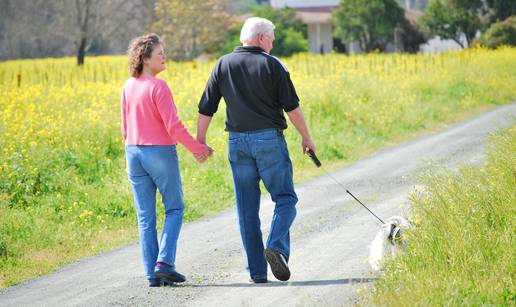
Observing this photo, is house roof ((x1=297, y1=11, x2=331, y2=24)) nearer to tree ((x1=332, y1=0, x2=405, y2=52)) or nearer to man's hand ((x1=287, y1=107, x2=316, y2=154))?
tree ((x1=332, y1=0, x2=405, y2=52))

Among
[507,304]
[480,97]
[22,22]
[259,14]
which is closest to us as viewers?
[507,304]

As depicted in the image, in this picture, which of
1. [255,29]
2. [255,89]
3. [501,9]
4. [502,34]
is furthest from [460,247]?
[501,9]

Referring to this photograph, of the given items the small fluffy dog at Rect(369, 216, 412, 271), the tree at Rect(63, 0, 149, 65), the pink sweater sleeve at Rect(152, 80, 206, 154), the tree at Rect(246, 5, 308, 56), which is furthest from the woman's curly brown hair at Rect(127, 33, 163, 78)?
the tree at Rect(63, 0, 149, 65)

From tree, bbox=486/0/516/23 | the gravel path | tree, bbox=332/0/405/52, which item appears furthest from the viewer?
tree, bbox=332/0/405/52

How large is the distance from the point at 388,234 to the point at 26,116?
10.1m

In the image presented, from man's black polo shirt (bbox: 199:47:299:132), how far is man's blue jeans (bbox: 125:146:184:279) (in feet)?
1.98

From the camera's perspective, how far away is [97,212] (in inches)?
451

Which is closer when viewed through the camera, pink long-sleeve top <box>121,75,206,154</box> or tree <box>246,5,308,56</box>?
pink long-sleeve top <box>121,75,206,154</box>

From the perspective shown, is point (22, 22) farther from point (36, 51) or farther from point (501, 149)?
point (501, 149)

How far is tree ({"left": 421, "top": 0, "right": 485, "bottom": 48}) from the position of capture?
51781mm

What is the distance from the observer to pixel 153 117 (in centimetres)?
761

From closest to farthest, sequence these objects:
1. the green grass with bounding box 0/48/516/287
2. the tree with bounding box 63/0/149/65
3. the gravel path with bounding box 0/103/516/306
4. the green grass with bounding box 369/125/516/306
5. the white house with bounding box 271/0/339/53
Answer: the green grass with bounding box 369/125/516/306 < the gravel path with bounding box 0/103/516/306 < the green grass with bounding box 0/48/516/287 < the tree with bounding box 63/0/149/65 < the white house with bounding box 271/0/339/53

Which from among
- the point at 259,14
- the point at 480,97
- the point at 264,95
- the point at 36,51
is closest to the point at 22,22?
the point at 36,51

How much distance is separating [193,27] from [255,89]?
44159 mm
